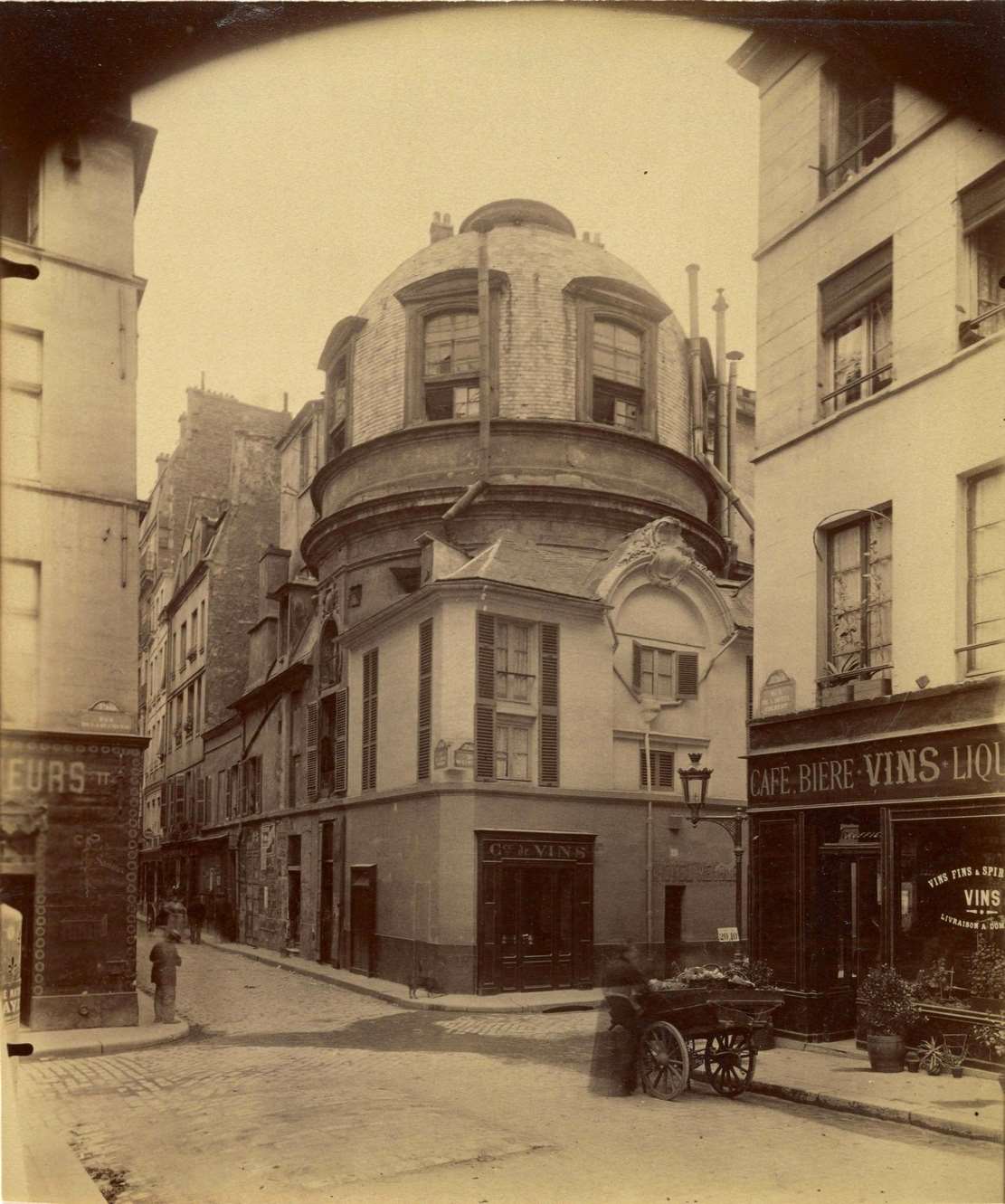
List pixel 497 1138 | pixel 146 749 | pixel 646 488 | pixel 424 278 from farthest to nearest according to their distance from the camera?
pixel 646 488 < pixel 146 749 < pixel 424 278 < pixel 497 1138

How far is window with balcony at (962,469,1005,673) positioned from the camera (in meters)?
7.71

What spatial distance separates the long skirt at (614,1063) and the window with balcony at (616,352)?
5.49 m

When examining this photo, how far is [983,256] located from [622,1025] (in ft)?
19.9

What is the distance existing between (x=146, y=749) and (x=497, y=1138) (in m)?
4.51

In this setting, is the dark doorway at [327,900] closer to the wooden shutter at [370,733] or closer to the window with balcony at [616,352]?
the wooden shutter at [370,733]

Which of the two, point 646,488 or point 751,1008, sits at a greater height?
point 646,488

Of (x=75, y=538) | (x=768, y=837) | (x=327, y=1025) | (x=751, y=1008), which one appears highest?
(x=75, y=538)

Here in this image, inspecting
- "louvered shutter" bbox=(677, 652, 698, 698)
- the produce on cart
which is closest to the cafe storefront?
"louvered shutter" bbox=(677, 652, 698, 698)

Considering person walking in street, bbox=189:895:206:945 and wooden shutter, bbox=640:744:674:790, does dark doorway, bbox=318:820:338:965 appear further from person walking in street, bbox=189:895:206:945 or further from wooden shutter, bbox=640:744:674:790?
wooden shutter, bbox=640:744:674:790

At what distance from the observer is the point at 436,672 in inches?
434

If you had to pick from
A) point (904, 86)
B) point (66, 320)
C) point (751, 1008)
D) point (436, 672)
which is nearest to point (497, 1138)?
point (751, 1008)

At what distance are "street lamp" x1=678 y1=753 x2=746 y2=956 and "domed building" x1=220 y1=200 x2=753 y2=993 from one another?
12 centimetres

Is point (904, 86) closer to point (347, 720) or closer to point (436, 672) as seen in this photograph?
point (436, 672)

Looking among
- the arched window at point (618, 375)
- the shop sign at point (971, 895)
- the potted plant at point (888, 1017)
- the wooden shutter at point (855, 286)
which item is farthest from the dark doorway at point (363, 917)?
the wooden shutter at point (855, 286)
